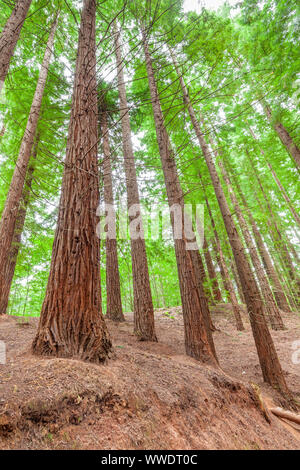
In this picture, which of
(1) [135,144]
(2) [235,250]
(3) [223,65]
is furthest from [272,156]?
(2) [235,250]

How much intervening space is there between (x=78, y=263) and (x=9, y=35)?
13.7 feet

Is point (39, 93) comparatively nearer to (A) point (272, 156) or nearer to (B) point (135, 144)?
(B) point (135, 144)

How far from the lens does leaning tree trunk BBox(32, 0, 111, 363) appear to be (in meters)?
2.37

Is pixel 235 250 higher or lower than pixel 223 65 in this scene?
lower

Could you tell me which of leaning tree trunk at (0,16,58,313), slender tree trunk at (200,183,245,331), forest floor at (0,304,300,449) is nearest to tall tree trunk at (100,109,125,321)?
leaning tree trunk at (0,16,58,313)

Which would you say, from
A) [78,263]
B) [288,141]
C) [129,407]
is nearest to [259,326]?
[129,407]

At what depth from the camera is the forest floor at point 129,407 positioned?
151cm

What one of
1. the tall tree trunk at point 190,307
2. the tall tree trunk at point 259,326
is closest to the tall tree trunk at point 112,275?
the tall tree trunk at point 190,307

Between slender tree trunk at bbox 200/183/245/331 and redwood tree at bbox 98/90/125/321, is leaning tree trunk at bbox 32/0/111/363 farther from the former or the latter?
slender tree trunk at bbox 200/183/245/331

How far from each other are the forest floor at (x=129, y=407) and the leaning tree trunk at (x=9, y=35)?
437cm
